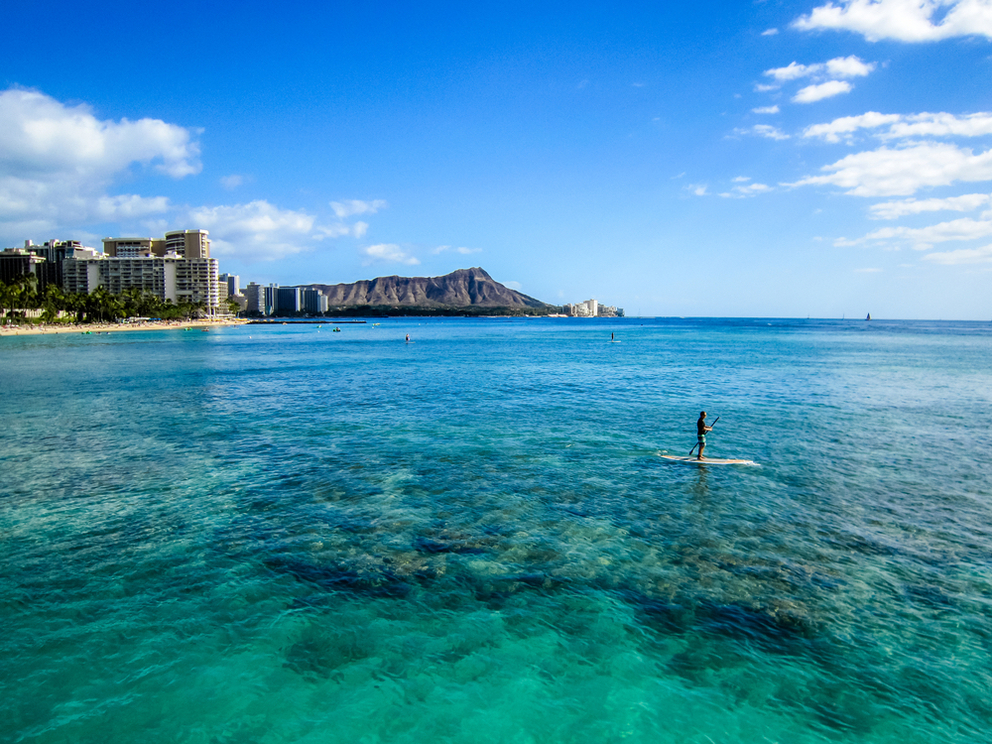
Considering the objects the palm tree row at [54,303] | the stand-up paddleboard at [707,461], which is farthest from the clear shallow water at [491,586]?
the palm tree row at [54,303]

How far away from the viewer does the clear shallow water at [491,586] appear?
9.98 metres

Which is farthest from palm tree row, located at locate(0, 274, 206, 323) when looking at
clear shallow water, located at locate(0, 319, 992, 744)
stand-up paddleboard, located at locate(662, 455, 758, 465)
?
stand-up paddleboard, located at locate(662, 455, 758, 465)

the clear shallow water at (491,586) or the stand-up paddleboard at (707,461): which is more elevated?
the stand-up paddleboard at (707,461)

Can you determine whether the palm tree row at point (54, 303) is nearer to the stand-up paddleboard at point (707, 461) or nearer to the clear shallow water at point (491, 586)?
the clear shallow water at point (491, 586)

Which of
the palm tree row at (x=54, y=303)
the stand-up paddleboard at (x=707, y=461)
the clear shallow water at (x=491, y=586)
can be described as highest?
the palm tree row at (x=54, y=303)

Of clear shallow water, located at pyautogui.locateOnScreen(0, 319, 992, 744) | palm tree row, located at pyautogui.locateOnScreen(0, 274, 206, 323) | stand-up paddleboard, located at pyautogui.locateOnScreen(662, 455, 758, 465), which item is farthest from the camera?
palm tree row, located at pyautogui.locateOnScreen(0, 274, 206, 323)

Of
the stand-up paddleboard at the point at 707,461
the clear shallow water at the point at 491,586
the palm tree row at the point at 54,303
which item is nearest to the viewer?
the clear shallow water at the point at 491,586

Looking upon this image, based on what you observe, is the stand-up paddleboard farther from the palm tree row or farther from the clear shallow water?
the palm tree row

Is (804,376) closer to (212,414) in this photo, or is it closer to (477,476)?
(477,476)

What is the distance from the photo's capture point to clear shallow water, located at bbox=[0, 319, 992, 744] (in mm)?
9984

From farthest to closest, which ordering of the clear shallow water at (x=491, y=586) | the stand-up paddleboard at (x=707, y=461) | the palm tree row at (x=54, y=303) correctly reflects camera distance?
the palm tree row at (x=54, y=303) → the stand-up paddleboard at (x=707, y=461) → the clear shallow water at (x=491, y=586)

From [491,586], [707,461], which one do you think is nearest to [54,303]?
[707,461]

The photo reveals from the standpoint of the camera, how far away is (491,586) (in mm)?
14008

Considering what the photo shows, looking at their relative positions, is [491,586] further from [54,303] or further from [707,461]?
[54,303]
